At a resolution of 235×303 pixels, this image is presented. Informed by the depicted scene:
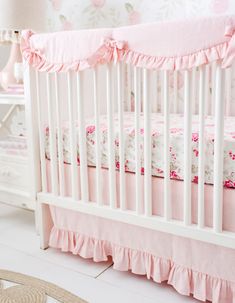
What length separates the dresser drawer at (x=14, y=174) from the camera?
1.83 meters

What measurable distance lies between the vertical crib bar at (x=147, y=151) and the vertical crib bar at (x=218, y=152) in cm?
24

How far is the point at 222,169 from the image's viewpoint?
46.3 inches

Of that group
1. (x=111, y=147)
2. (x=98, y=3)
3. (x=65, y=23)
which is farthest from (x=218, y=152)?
(x=65, y=23)

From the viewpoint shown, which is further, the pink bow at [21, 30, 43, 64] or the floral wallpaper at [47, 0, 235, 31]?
the floral wallpaper at [47, 0, 235, 31]

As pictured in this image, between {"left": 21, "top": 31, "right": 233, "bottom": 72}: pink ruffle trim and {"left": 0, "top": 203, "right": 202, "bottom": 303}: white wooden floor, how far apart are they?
78 centimetres

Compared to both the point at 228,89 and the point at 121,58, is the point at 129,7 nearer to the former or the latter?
the point at 228,89

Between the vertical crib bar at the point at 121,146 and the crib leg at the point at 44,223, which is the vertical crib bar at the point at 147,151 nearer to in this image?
the vertical crib bar at the point at 121,146

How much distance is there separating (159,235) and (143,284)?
21 centimetres

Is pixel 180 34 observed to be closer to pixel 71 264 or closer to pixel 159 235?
pixel 159 235

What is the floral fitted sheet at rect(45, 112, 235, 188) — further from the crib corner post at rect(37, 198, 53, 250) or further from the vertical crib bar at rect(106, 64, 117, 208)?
the crib corner post at rect(37, 198, 53, 250)

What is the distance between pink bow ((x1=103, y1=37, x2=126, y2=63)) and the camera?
1.29 meters

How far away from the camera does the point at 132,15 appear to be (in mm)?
2143

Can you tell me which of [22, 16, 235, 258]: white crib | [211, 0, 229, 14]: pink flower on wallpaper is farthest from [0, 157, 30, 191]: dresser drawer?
[211, 0, 229, 14]: pink flower on wallpaper

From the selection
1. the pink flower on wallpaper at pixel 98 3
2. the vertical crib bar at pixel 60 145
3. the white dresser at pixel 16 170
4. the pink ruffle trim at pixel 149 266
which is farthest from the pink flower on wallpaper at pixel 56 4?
the pink ruffle trim at pixel 149 266
